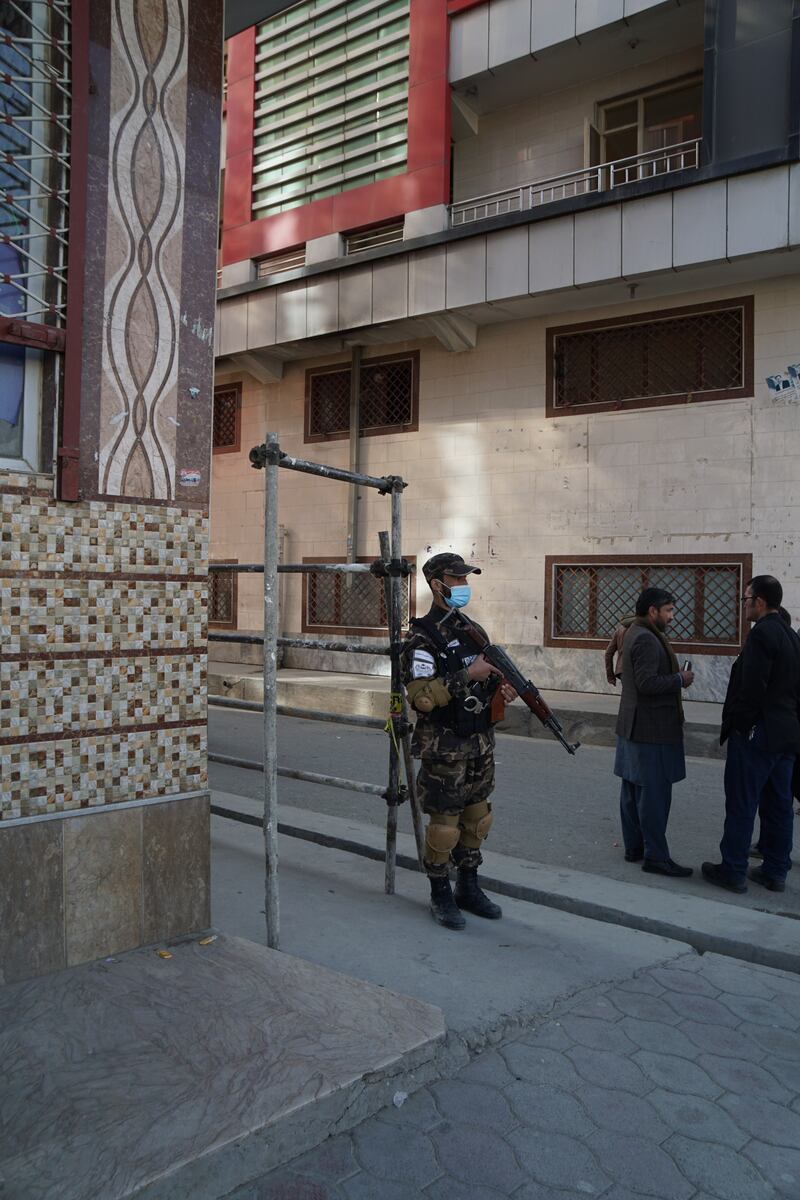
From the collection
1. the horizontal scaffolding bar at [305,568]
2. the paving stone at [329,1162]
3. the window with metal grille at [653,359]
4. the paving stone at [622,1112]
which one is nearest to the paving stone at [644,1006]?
the paving stone at [622,1112]

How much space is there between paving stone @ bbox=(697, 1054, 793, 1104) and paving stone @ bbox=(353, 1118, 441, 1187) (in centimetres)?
106

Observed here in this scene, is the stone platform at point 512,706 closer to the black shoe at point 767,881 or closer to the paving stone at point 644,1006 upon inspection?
the black shoe at point 767,881

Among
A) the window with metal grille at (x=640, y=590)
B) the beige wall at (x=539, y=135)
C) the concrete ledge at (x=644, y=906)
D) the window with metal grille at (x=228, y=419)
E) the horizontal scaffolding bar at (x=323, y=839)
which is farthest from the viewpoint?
the window with metal grille at (x=228, y=419)

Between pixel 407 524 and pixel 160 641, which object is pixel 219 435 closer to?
pixel 407 524

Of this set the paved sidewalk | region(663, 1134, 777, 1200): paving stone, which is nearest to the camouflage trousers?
the paved sidewalk

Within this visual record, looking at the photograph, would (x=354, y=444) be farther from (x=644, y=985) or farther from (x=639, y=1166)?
(x=639, y=1166)

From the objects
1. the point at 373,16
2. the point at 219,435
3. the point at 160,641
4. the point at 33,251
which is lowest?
the point at 160,641

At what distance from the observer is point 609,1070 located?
3.16 metres

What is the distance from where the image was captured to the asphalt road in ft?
19.7

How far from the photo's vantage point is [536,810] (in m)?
7.46

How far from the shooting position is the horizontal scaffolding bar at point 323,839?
556 centimetres

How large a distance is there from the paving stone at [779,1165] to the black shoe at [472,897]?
6.56 ft

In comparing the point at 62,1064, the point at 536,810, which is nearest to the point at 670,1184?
the point at 62,1064

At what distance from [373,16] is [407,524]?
783 centimetres
